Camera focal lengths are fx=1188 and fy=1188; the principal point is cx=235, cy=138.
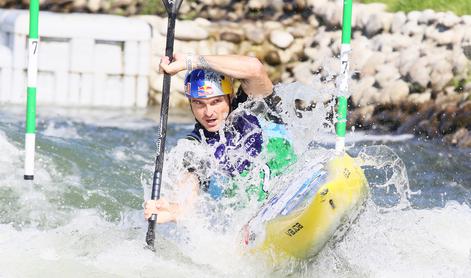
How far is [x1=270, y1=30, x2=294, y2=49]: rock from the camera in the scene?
12250 mm

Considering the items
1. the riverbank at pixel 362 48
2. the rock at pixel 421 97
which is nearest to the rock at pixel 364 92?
the riverbank at pixel 362 48

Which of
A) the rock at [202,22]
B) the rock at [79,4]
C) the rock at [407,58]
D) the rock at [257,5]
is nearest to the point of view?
the rock at [407,58]

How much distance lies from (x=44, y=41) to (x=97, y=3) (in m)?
1.35

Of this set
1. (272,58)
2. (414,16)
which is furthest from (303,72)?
(414,16)

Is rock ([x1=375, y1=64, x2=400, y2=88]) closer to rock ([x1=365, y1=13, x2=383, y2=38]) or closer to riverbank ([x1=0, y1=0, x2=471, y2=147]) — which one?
riverbank ([x1=0, y1=0, x2=471, y2=147])

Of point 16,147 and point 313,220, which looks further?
point 16,147

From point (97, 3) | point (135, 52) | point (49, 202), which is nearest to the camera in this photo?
point (49, 202)

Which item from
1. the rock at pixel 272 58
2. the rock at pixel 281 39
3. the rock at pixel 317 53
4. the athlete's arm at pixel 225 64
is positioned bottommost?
the rock at pixel 272 58

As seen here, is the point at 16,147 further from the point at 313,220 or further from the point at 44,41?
the point at 313,220

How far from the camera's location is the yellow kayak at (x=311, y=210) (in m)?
5.48

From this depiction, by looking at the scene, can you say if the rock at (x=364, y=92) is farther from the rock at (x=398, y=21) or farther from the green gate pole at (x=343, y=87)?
the green gate pole at (x=343, y=87)

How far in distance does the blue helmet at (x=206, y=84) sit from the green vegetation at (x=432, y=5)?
5.81 m

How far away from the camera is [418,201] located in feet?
27.1

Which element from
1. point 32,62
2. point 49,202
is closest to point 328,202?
point 32,62
